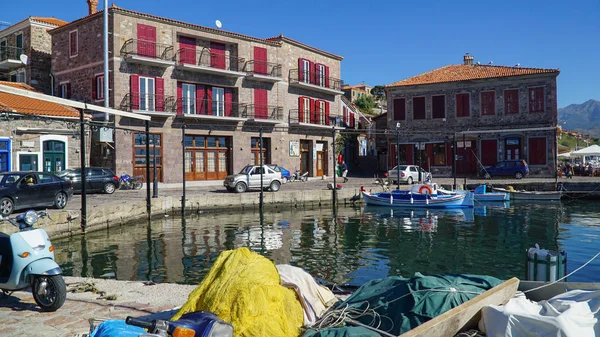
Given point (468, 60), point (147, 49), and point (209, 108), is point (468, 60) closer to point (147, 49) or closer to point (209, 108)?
point (209, 108)

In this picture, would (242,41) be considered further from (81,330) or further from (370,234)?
(81,330)

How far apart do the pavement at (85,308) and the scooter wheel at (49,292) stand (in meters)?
0.10

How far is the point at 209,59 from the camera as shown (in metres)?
32.8

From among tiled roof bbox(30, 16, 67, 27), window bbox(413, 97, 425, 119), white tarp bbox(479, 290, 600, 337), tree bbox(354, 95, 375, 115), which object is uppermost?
tiled roof bbox(30, 16, 67, 27)

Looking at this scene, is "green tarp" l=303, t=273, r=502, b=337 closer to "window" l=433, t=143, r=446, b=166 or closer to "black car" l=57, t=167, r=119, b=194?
"black car" l=57, t=167, r=119, b=194

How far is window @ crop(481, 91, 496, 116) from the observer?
37.8 meters

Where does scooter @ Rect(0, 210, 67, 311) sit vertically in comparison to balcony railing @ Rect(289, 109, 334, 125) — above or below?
below

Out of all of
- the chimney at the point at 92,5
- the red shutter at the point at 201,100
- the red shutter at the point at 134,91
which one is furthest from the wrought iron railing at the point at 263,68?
the chimney at the point at 92,5

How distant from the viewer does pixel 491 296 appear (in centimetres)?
474

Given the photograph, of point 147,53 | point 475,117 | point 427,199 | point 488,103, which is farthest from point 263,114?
point 488,103

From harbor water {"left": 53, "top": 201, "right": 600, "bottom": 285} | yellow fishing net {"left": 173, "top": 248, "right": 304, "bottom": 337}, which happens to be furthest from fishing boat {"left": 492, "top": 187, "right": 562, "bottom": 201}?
yellow fishing net {"left": 173, "top": 248, "right": 304, "bottom": 337}

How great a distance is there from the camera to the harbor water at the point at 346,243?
11695mm

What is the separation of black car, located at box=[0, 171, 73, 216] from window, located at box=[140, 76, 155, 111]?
12.6 metres

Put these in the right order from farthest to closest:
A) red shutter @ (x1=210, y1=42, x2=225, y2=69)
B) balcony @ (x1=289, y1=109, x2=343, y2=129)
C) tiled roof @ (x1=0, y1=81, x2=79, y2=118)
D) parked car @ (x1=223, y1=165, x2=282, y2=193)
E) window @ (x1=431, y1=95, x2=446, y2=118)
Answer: window @ (x1=431, y1=95, x2=446, y2=118) → balcony @ (x1=289, y1=109, x2=343, y2=129) → red shutter @ (x1=210, y1=42, x2=225, y2=69) → parked car @ (x1=223, y1=165, x2=282, y2=193) → tiled roof @ (x1=0, y1=81, x2=79, y2=118)
